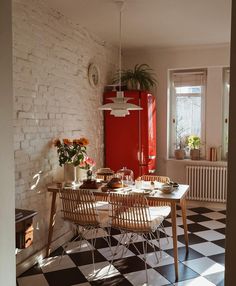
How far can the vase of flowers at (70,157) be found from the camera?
11.7 feet

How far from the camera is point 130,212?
3.05m

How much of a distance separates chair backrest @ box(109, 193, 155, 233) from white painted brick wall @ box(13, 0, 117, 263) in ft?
2.79

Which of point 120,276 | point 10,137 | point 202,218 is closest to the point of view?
point 10,137

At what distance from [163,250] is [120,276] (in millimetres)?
779

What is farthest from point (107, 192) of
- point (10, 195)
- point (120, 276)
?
point (10, 195)

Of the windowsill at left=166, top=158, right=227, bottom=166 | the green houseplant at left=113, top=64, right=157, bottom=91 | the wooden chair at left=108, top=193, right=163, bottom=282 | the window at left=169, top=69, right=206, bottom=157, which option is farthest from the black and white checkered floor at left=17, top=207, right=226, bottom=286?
the green houseplant at left=113, top=64, right=157, bottom=91

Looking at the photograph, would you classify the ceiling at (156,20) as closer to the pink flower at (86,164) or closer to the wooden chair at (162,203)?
the pink flower at (86,164)

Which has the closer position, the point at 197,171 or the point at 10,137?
the point at 10,137

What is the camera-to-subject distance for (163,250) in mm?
3619

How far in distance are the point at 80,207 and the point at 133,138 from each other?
75.0 inches

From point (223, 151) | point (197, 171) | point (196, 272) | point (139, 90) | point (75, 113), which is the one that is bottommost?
point (196, 272)

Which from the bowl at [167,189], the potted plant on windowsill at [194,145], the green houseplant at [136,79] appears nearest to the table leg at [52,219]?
the bowl at [167,189]

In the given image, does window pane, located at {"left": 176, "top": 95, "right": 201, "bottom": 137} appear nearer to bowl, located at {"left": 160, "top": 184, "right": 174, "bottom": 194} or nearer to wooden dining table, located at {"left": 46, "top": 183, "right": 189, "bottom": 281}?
wooden dining table, located at {"left": 46, "top": 183, "right": 189, "bottom": 281}

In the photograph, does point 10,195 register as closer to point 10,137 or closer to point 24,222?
point 10,137
